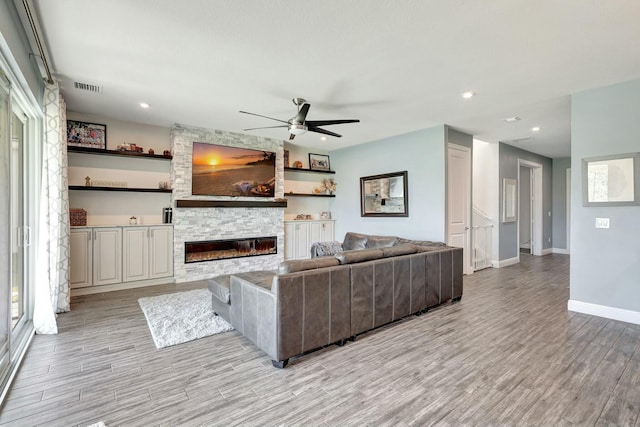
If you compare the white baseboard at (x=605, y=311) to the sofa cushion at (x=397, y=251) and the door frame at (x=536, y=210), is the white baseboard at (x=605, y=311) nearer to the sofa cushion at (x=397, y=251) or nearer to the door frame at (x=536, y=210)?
the sofa cushion at (x=397, y=251)

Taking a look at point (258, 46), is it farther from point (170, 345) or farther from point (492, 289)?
point (492, 289)

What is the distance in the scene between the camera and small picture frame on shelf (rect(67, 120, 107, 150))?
15.6ft

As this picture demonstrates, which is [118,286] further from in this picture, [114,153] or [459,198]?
[459,198]

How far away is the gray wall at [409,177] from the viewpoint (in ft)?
17.6

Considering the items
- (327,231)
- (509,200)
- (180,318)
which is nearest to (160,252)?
(180,318)

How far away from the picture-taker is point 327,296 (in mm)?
2740

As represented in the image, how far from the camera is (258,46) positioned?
2805 millimetres

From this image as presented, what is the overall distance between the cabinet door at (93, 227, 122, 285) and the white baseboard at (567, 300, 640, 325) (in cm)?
657

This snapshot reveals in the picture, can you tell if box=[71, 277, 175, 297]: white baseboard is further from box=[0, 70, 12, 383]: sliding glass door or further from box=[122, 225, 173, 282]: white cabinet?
box=[0, 70, 12, 383]: sliding glass door

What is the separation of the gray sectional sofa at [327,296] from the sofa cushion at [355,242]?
164 cm

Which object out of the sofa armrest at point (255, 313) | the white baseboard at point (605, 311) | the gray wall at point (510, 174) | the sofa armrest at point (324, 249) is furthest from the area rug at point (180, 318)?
the gray wall at point (510, 174)

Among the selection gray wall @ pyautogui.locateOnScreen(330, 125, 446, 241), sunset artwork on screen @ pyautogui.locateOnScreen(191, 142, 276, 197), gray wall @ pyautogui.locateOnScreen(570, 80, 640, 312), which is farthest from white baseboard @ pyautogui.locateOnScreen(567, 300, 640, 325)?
sunset artwork on screen @ pyautogui.locateOnScreen(191, 142, 276, 197)

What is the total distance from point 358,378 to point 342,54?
9.47ft

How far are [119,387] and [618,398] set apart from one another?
11.7 feet
